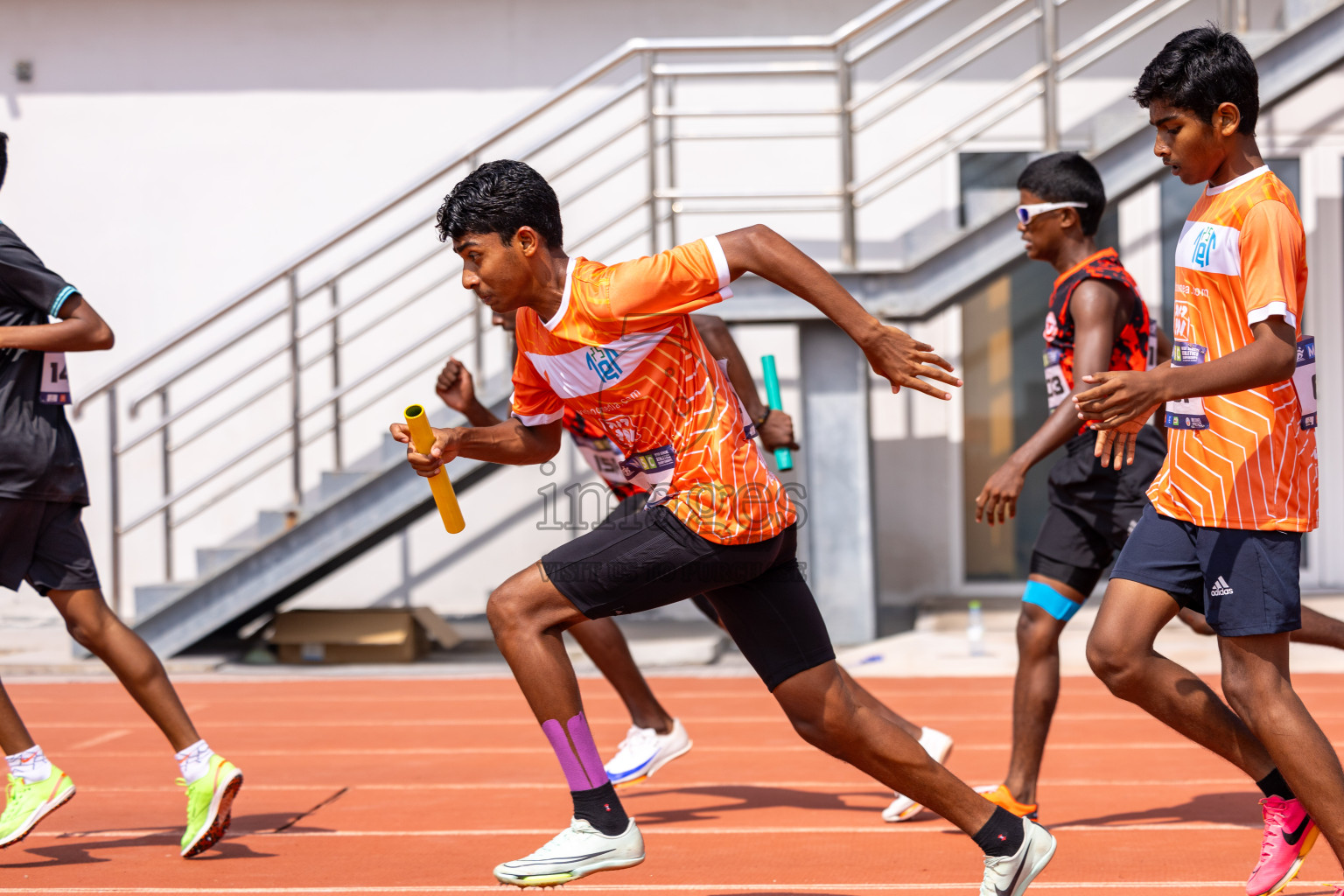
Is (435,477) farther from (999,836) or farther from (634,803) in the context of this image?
(634,803)

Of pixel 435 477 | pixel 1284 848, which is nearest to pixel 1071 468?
pixel 1284 848

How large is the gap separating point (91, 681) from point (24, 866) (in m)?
4.23

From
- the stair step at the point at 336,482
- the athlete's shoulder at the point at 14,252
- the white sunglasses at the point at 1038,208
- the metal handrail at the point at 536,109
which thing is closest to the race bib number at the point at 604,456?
the white sunglasses at the point at 1038,208

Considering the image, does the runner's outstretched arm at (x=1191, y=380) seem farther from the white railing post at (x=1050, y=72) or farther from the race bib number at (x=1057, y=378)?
the white railing post at (x=1050, y=72)

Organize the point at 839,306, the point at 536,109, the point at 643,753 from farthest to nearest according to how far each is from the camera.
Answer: the point at 536,109, the point at 643,753, the point at 839,306

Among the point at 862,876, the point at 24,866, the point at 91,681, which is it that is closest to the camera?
the point at 862,876

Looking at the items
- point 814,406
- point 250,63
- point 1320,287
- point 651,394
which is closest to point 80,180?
point 250,63

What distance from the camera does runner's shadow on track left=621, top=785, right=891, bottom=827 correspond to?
4.61 m

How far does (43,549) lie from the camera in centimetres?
404

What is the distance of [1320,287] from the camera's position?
983cm

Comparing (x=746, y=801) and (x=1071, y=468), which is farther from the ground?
(x=1071, y=468)

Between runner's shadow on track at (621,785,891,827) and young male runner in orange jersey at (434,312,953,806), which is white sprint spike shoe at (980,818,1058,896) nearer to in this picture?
young male runner in orange jersey at (434,312,953,806)

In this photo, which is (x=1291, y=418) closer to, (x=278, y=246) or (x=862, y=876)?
(x=862, y=876)

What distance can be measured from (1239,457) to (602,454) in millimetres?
2320
